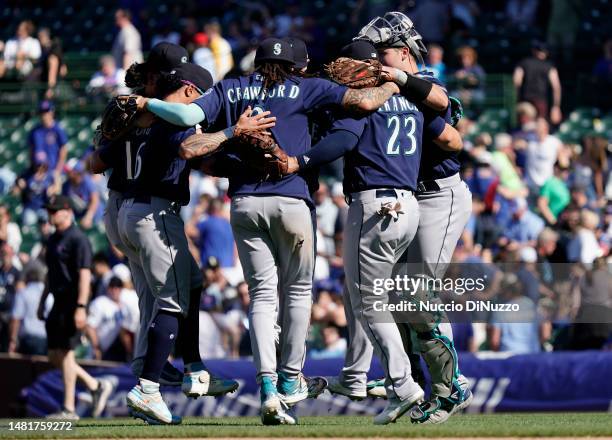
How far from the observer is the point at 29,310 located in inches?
592

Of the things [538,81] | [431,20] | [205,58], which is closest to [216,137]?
[538,81]

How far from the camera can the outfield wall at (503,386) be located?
11.6 metres

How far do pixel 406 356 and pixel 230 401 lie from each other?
15.3 ft

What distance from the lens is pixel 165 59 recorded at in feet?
28.6

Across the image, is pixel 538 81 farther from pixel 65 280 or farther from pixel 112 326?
pixel 65 280

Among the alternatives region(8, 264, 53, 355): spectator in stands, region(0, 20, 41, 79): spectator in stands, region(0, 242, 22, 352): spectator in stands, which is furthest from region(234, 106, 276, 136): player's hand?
region(0, 20, 41, 79): spectator in stands

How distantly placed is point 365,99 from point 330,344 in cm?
531

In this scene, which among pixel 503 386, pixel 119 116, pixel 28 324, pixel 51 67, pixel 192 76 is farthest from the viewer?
pixel 51 67

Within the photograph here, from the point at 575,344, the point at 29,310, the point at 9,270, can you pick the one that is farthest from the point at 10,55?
the point at 575,344

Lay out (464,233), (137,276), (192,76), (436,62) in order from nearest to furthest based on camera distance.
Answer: (192,76) → (137,276) → (464,233) → (436,62)

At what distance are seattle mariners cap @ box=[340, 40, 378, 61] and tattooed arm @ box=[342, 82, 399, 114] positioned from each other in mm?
346

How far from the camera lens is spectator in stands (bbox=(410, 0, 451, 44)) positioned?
19.2 meters

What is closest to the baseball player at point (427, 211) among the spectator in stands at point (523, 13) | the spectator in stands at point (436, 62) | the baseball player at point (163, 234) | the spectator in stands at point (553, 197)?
the baseball player at point (163, 234)

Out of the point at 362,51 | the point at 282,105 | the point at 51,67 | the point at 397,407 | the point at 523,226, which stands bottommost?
the point at 51,67
